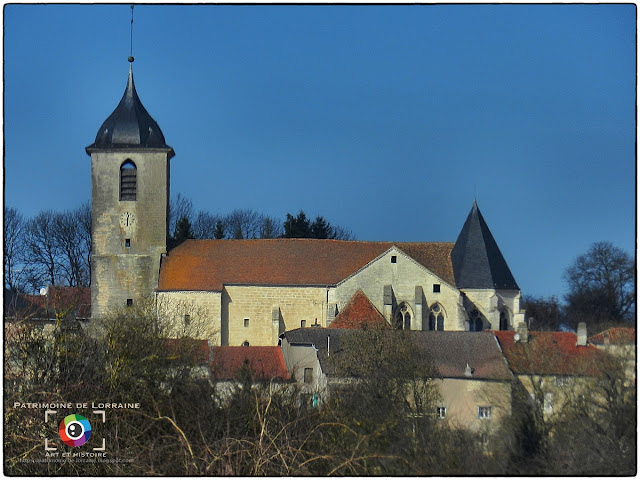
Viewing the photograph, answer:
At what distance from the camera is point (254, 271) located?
130ft

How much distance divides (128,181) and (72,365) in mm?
27443

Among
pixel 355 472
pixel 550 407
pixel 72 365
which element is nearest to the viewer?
pixel 355 472

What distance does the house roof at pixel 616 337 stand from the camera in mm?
18247

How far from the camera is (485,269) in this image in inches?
1549

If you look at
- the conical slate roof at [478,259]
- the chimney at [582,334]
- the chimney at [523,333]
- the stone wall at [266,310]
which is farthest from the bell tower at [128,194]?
the chimney at [582,334]

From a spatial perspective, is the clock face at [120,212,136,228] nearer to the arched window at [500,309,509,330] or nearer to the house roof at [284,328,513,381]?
the house roof at [284,328,513,381]

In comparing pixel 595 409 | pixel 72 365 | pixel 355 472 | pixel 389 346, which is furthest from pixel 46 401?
pixel 389 346

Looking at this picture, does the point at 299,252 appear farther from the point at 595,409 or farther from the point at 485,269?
the point at 595,409

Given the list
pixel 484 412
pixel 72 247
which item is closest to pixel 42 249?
pixel 72 247

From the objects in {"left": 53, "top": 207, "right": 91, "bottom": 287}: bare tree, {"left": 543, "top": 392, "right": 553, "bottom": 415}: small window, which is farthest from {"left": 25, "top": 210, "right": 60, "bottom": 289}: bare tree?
{"left": 543, "top": 392, "right": 553, "bottom": 415}: small window

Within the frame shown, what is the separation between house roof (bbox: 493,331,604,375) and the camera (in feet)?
66.8

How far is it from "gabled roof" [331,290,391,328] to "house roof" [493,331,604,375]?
6.14 metres

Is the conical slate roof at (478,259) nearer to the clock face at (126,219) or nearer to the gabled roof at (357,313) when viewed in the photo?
the gabled roof at (357,313)

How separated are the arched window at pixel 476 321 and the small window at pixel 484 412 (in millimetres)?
17039
